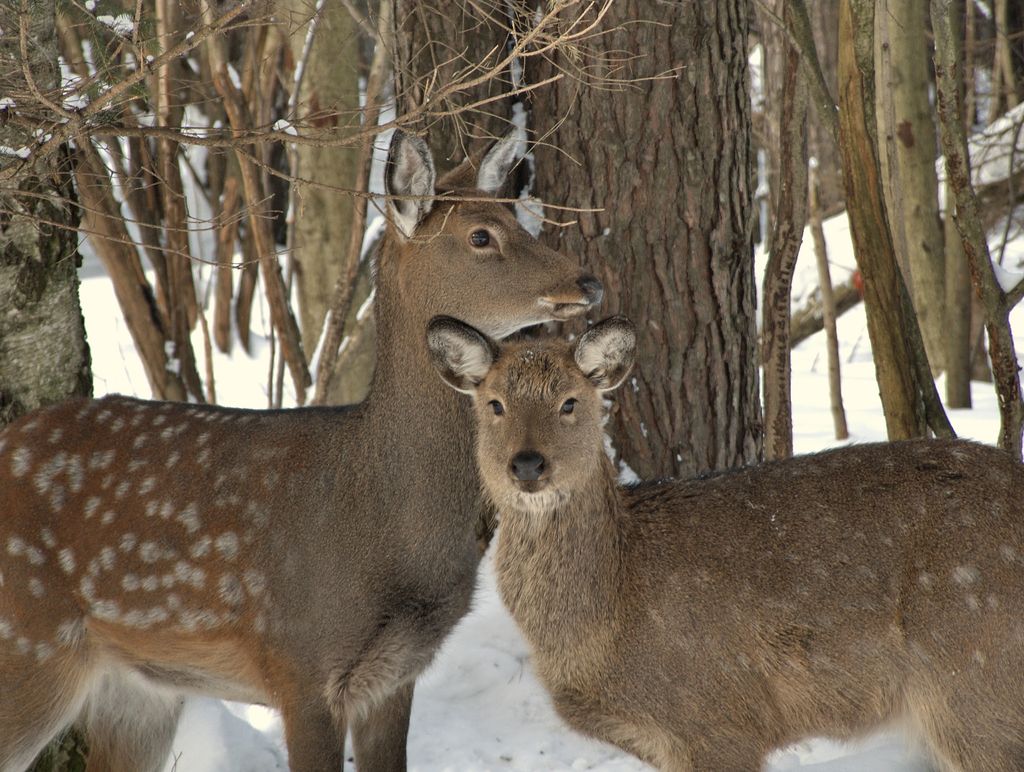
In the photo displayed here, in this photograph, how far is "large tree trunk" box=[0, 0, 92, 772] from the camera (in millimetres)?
4922

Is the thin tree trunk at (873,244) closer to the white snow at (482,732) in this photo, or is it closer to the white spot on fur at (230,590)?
the white snow at (482,732)

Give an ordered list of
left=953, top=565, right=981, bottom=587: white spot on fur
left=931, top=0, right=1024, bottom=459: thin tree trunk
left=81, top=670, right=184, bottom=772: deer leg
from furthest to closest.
Answer: left=931, top=0, right=1024, bottom=459: thin tree trunk < left=81, top=670, right=184, bottom=772: deer leg < left=953, top=565, right=981, bottom=587: white spot on fur

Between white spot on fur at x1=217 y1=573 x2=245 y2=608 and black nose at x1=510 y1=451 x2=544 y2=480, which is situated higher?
black nose at x1=510 y1=451 x2=544 y2=480

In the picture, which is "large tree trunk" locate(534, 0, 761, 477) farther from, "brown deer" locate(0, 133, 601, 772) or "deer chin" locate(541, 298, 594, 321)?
"deer chin" locate(541, 298, 594, 321)

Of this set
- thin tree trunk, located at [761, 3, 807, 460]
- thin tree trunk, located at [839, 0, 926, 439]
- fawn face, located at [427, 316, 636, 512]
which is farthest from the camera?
thin tree trunk, located at [761, 3, 807, 460]

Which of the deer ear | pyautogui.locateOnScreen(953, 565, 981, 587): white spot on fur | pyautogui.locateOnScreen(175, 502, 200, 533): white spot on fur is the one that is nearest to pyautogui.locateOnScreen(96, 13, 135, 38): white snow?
the deer ear

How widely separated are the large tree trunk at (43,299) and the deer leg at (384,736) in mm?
1474

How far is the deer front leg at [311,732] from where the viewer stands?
4258 millimetres

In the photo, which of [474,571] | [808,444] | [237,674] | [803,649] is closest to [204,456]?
[237,674]

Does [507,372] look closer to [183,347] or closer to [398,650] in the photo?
[398,650]

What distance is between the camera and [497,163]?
16.3 ft

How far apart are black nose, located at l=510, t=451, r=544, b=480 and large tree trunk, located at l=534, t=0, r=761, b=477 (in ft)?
5.01

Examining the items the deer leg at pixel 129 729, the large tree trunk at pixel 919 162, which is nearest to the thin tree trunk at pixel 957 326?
the large tree trunk at pixel 919 162

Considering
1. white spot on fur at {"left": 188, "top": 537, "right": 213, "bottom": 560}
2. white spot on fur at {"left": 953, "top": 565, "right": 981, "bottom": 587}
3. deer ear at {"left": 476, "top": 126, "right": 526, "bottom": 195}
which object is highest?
deer ear at {"left": 476, "top": 126, "right": 526, "bottom": 195}
